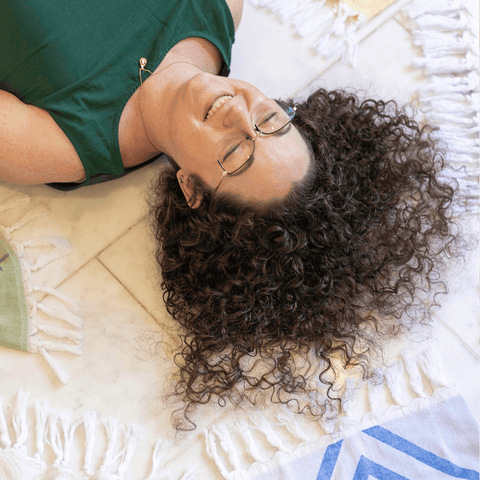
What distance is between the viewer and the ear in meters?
1.23

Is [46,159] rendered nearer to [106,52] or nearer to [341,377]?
[106,52]

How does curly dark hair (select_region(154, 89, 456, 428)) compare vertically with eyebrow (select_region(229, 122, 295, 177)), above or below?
below

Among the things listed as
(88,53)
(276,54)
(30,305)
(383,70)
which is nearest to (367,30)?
(383,70)

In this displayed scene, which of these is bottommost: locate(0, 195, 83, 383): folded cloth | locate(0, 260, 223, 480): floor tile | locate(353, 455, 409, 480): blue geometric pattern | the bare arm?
locate(353, 455, 409, 480): blue geometric pattern

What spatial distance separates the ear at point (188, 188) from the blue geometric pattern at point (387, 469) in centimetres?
86

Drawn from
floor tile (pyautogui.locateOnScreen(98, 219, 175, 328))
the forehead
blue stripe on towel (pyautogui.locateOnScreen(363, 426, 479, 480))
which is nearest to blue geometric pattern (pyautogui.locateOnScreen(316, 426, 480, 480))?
blue stripe on towel (pyautogui.locateOnScreen(363, 426, 479, 480))

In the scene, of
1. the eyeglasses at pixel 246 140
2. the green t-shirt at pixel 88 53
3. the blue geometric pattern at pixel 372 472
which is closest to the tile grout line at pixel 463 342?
the blue geometric pattern at pixel 372 472

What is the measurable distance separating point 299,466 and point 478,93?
4.69ft

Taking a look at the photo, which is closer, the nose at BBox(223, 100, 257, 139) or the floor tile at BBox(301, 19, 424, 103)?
the nose at BBox(223, 100, 257, 139)

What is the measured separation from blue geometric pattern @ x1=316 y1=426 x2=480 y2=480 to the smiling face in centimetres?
83

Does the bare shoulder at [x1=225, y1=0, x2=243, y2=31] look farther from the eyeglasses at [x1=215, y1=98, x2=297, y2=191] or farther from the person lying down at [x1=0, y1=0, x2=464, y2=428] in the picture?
the eyeglasses at [x1=215, y1=98, x2=297, y2=191]

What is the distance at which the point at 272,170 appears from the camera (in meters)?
1.09

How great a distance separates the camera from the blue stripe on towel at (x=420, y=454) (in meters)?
1.32

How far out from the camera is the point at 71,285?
147 cm
